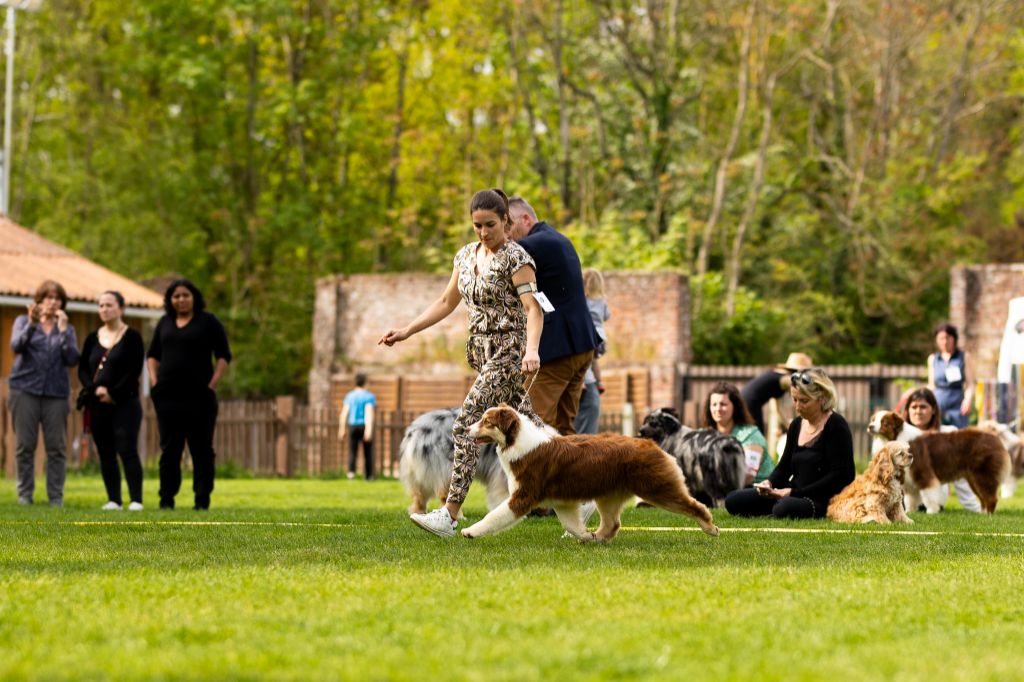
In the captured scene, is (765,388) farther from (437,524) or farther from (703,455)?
(437,524)

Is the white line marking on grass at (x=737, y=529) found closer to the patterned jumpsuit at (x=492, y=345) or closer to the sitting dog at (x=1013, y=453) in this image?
the patterned jumpsuit at (x=492, y=345)

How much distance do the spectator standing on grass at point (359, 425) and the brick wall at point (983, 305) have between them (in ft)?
42.3

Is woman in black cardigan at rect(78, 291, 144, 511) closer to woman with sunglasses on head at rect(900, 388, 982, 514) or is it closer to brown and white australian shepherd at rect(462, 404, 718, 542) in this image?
brown and white australian shepherd at rect(462, 404, 718, 542)

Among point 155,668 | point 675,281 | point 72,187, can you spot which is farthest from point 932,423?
point 72,187

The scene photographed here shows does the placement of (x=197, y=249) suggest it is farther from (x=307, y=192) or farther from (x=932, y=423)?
(x=932, y=423)

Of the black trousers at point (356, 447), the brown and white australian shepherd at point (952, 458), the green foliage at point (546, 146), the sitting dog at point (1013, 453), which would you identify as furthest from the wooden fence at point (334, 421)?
the brown and white australian shepherd at point (952, 458)

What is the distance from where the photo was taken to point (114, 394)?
1359cm

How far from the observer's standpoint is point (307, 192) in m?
42.1

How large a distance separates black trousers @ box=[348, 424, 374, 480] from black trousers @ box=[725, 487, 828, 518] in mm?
14166

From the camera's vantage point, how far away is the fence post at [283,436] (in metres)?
27.4

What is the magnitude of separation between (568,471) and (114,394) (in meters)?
5.97

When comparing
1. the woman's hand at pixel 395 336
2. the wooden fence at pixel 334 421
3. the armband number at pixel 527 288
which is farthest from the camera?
the wooden fence at pixel 334 421

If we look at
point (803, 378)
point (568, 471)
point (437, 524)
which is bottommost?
point (437, 524)

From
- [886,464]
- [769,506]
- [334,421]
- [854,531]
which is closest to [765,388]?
[769,506]
